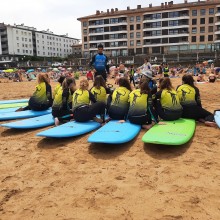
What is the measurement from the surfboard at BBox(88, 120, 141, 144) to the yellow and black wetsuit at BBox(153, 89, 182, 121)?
707 millimetres

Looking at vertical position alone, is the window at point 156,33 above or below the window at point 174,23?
below

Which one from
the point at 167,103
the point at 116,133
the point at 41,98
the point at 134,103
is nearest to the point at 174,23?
the point at 41,98

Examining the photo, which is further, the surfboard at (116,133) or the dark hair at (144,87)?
the dark hair at (144,87)

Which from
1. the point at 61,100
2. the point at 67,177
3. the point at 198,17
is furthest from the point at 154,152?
the point at 198,17

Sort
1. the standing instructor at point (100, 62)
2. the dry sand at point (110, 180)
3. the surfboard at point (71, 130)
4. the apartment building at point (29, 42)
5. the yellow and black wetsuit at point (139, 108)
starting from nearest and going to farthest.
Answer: the dry sand at point (110, 180) < the surfboard at point (71, 130) < the yellow and black wetsuit at point (139, 108) < the standing instructor at point (100, 62) < the apartment building at point (29, 42)

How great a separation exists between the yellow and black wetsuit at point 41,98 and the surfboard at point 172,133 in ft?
12.6

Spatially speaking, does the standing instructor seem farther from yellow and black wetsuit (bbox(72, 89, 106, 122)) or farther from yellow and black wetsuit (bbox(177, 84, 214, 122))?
yellow and black wetsuit (bbox(177, 84, 214, 122))

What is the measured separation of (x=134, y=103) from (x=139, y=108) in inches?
6.6

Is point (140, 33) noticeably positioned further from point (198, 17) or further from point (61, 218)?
point (61, 218)

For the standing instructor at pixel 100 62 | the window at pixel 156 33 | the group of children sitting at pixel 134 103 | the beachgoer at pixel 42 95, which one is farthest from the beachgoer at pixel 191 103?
the window at pixel 156 33

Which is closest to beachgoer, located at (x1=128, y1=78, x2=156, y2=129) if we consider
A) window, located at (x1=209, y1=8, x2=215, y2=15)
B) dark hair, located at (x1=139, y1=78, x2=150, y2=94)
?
dark hair, located at (x1=139, y1=78, x2=150, y2=94)

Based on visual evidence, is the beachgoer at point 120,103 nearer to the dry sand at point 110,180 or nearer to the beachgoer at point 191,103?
the dry sand at point 110,180

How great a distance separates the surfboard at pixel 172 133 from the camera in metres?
4.49

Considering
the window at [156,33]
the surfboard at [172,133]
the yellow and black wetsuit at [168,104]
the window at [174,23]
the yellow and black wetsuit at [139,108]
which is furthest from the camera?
the window at [156,33]
